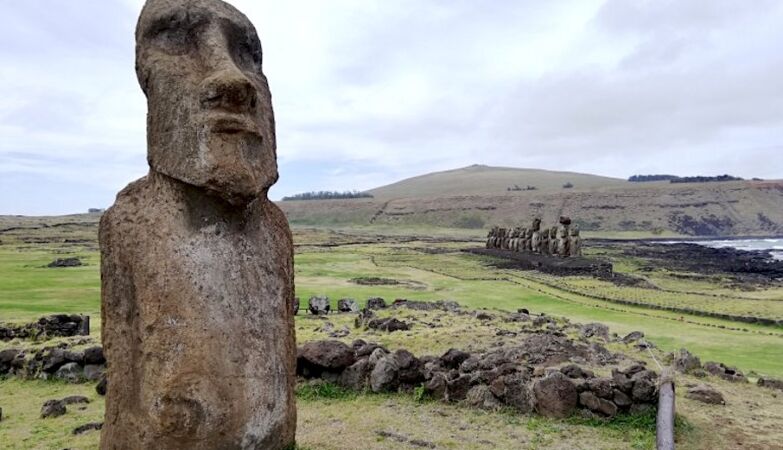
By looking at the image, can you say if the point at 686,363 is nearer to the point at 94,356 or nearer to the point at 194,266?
the point at 194,266

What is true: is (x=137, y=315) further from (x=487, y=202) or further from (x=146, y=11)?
(x=487, y=202)

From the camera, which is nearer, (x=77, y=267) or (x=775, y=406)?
(x=775, y=406)

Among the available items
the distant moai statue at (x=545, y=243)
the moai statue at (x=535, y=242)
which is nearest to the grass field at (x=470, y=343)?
the distant moai statue at (x=545, y=243)

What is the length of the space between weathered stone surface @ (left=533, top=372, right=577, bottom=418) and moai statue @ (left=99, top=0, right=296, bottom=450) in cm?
462

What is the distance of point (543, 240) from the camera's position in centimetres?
4569

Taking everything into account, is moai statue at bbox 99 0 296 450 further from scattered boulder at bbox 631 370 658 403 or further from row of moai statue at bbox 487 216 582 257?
row of moai statue at bbox 487 216 582 257

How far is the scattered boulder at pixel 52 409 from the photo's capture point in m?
9.09

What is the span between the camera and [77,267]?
36625mm

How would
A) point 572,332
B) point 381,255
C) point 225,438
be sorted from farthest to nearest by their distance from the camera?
point 381,255 → point 572,332 → point 225,438

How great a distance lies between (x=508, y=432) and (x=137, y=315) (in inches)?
206

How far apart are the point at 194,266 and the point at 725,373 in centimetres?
1036

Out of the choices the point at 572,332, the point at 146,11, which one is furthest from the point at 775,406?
the point at 146,11

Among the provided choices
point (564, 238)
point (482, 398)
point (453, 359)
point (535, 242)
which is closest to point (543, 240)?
point (535, 242)

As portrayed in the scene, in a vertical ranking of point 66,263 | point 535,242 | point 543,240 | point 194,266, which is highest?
point 194,266
